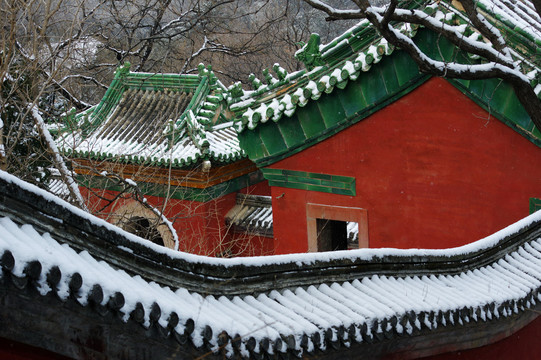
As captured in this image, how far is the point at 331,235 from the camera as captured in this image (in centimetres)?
846

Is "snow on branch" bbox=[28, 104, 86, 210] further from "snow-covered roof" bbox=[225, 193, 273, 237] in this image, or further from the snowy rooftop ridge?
"snow-covered roof" bbox=[225, 193, 273, 237]

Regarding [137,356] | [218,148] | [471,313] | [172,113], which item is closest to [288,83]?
[218,148]

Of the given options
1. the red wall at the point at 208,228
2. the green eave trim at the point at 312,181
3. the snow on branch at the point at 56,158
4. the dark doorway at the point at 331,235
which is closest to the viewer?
the snow on branch at the point at 56,158

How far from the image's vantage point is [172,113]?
9844 mm

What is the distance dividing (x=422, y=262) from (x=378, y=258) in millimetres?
467

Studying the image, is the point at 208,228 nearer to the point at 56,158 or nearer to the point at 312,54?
the point at 312,54

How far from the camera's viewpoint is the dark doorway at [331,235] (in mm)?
8172

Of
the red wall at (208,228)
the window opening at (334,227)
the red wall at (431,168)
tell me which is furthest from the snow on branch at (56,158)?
the window opening at (334,227)

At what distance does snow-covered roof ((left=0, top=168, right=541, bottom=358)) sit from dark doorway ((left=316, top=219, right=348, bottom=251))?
2.99 m

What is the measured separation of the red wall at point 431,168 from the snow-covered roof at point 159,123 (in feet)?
5.32

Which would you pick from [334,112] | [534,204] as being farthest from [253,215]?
[534,204]

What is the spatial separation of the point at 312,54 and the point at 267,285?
4.32 metres

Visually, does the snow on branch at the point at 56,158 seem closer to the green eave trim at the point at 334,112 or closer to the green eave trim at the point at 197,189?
the green eave trim at the point at 197,189

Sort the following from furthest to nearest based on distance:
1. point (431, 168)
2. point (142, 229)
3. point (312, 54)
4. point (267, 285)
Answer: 1. point (142, 229)
2. point (312, 54)
3. point (431, 168)
4. point (267, 285)
